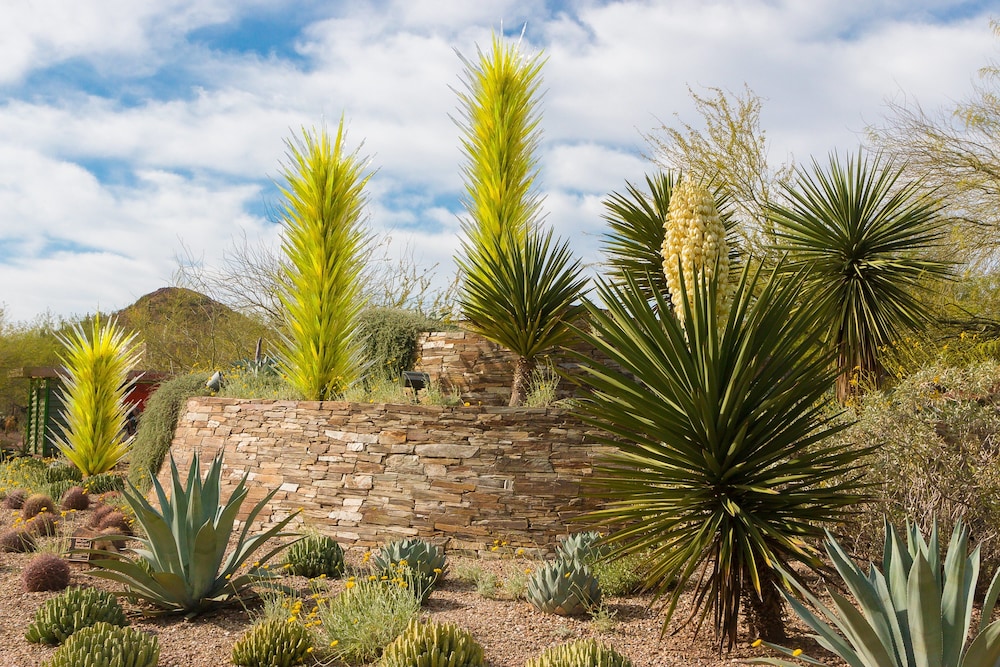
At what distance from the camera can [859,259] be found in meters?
9.98

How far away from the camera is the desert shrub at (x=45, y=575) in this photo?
22.3ft

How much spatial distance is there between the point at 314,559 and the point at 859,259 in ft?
26.2

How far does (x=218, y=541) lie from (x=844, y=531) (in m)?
5.25

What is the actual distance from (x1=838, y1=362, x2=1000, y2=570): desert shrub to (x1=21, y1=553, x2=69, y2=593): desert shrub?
7.06m

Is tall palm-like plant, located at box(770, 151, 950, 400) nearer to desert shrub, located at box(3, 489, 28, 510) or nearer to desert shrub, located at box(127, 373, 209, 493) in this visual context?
desert shrub, located at box(127, 373, 209, 493)

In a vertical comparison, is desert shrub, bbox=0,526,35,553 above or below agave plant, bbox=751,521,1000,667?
below

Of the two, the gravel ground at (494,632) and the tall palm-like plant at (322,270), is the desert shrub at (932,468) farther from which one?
the tall palm-like plant at (322,270)

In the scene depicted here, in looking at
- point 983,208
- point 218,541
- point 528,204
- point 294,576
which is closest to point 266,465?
point 294,576

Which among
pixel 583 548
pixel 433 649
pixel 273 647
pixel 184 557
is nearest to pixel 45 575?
pixel 184 557

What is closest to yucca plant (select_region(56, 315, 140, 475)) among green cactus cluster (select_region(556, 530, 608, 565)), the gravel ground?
the gravel ground

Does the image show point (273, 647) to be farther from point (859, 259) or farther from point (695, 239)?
point (859, 259)

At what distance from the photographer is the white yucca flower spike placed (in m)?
5.00

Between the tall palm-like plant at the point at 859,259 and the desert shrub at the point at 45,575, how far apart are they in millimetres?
8851

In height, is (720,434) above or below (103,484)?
above
